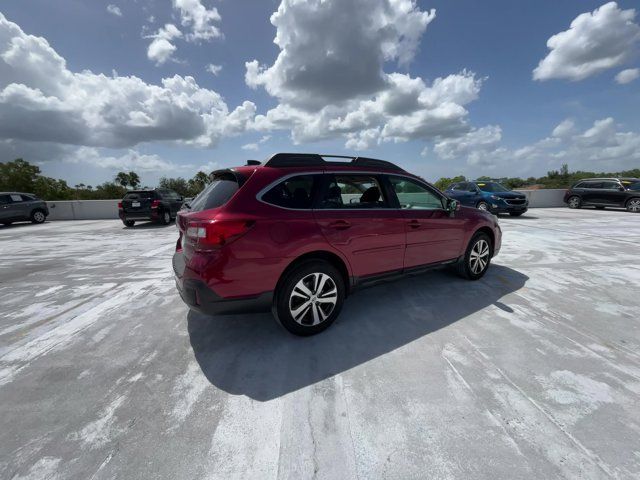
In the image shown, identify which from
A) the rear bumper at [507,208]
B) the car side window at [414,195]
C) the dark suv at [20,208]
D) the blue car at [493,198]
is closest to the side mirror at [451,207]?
the car side window at [414,195]

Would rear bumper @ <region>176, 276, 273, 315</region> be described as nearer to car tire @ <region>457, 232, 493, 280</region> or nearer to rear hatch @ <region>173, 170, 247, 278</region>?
rear hatch @ <region>173, 170, 247, 278</region>

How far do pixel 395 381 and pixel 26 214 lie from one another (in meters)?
19.3

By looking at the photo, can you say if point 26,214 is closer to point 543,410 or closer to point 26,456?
point 26,456

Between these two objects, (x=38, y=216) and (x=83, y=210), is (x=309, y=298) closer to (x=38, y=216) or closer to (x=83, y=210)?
(x=38, y=216)

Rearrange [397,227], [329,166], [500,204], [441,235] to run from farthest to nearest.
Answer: [500,204] → [441,235] → [397,227] → [329,166]

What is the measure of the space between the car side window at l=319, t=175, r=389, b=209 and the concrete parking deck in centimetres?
131

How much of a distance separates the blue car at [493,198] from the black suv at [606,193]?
6117 millimetres

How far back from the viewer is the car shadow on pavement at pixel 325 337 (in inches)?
93.7

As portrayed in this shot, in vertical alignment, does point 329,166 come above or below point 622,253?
above

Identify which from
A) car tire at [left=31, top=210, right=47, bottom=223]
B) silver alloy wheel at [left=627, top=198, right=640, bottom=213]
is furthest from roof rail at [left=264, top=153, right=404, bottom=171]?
silver alloy wheel at [left=627, top=198, right=640, bottom=213]

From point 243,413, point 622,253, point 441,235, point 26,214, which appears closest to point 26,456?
point 243,413

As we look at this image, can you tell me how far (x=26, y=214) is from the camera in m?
14.2

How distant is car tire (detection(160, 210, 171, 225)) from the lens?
12.0 metres

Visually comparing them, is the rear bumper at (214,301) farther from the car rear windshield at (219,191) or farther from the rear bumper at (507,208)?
the rear bumper at (507,208)
